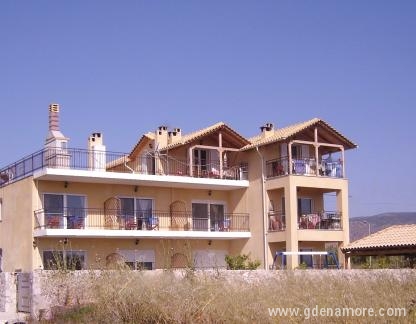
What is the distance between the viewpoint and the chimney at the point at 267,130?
3686 cm

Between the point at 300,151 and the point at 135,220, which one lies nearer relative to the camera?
the point at 135,220

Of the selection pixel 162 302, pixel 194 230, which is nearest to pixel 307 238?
pixel 194 230

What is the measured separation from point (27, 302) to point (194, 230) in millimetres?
13076

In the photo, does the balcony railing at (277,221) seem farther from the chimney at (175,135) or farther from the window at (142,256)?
the chimney at (175,135)

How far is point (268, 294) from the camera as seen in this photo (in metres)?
14.2

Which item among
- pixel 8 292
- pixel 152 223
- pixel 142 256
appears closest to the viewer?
pixel 8 292

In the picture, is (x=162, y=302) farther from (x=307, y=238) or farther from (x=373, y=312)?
(x=307, y=238)

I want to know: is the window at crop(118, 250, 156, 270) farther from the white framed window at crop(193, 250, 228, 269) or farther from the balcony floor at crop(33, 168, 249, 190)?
the balcony floor at crop(33, 168, 249, 190)

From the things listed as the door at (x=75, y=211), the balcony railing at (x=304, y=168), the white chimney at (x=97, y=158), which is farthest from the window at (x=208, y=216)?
the door at (x=75, y=211)

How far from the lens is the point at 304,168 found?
34.5 metres

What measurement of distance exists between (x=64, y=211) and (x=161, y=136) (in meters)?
8.36

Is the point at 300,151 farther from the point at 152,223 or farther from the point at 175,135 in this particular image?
the point at 152,223

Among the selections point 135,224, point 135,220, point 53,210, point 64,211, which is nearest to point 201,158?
point 135,220

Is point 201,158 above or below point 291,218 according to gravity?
above
